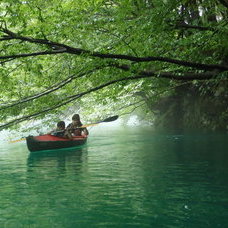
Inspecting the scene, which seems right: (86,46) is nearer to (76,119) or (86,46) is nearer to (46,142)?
(46,142)

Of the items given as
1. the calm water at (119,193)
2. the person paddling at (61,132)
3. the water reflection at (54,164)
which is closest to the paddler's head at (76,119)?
the person paddling at (61,132)

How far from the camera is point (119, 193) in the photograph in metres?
6.29

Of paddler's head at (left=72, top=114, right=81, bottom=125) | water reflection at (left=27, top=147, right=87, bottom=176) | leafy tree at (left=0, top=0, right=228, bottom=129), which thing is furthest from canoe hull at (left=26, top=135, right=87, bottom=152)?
leafy tree at (left=0, top=0, right=228, bottom=129)

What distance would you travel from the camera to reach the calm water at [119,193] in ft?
16.0

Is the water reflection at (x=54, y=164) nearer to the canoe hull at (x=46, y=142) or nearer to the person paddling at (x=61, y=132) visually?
the canoe hull at (x=46, y=142)

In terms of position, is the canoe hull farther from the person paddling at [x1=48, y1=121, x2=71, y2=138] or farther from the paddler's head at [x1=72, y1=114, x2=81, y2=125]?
the paddler's head at [x1=72, y1=114, x2=81, y2=125]

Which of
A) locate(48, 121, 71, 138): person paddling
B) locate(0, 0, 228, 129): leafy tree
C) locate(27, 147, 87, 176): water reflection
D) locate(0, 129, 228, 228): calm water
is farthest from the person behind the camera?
locate(48, 121, 71, 138): person paddling

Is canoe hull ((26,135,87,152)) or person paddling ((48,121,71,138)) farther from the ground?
person paddling ((48,121,71,138))

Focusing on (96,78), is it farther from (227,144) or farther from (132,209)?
(227,144)

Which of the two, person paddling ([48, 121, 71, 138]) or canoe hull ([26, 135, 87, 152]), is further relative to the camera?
person paddling ([48, 121, 71, 138])

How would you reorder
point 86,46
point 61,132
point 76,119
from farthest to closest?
point 61,132 < point 76,119 < point 86,46

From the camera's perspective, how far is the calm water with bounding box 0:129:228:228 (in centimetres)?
488

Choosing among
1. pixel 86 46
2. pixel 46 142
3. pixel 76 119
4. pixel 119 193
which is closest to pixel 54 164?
pixel 46 142

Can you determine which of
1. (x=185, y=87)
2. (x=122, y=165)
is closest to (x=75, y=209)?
(x=122, y=165)
